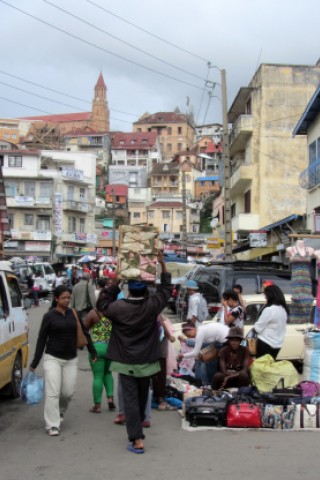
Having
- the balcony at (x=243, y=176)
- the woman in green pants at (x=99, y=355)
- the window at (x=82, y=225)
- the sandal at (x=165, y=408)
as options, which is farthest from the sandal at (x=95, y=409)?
the window at (x=82, y=225)

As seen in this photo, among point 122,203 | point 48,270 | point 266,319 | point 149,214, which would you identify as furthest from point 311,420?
point 122,203

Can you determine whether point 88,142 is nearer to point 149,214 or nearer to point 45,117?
point 149,214

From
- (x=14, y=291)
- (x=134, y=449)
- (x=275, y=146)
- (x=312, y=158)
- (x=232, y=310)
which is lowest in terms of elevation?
(x=134, y=449)

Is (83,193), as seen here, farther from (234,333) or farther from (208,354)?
(234,333)

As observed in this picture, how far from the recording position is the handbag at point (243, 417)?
684 cm

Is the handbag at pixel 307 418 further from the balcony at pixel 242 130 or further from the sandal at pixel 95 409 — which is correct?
the balcony at pixel 242 130

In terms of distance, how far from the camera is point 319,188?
21156 mm

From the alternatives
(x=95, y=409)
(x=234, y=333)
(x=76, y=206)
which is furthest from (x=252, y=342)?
(x=76, y=206)

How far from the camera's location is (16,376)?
8.65 m

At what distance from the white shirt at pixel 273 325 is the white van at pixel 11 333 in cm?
346

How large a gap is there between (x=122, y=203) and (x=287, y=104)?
2708 inches

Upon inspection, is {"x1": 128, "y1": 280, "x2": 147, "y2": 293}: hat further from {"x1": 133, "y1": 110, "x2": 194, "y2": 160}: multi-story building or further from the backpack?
{"x1": 133, "y1": 110, "x2": 194, "y2": 160}: multi-story building

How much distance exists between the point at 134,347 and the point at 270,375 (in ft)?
8.47

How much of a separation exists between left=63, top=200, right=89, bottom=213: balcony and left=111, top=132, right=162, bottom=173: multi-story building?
45.9 m
